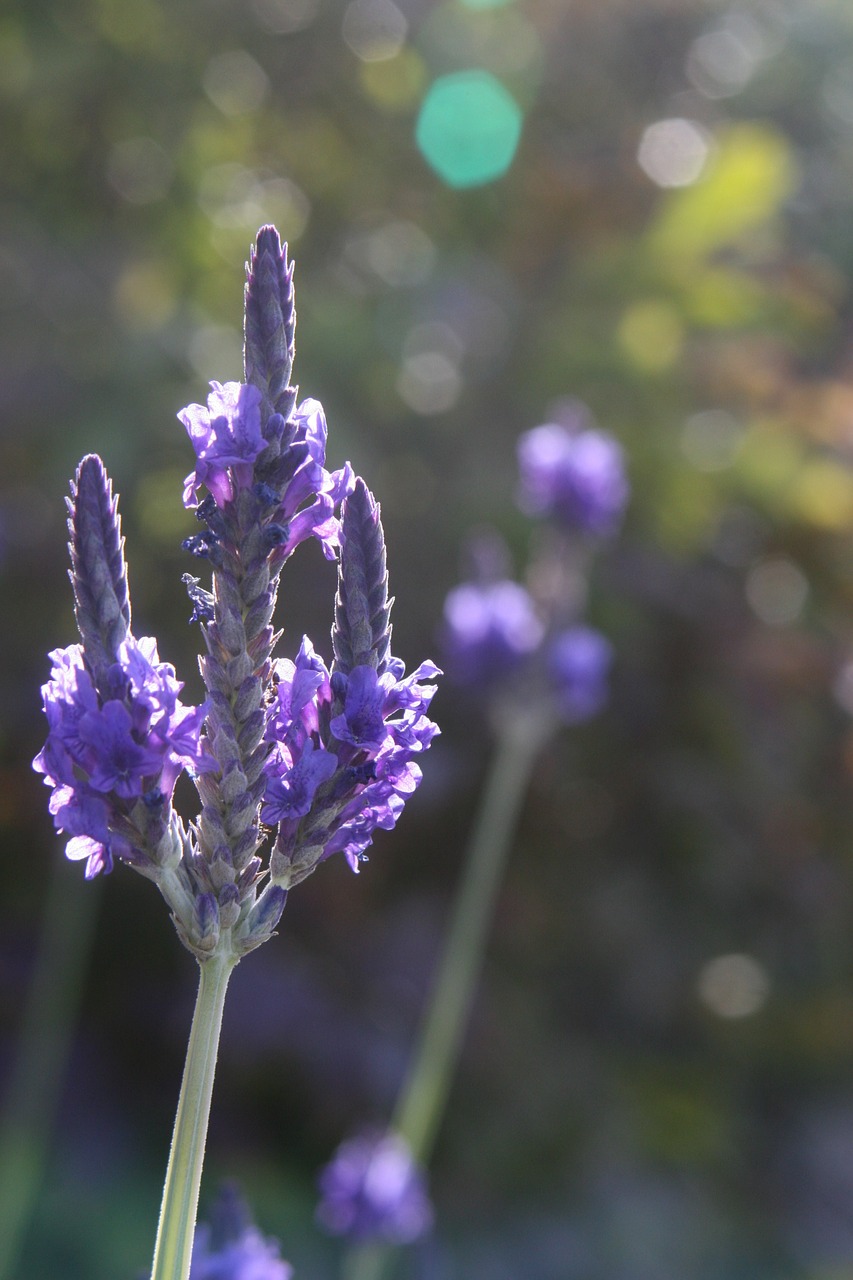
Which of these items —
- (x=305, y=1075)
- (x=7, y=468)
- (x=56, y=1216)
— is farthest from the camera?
(x=7, y=468)

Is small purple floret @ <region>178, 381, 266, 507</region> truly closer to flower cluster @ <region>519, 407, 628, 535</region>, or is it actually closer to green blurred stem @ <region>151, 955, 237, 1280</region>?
green blurred stem @ <region>151, 955, 237, 1280</region>

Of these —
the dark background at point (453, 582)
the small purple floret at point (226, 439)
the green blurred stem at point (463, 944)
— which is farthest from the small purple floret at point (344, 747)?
the dark background at point (453, 582)

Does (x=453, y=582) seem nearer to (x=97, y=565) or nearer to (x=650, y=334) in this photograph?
(x=650, y=334)

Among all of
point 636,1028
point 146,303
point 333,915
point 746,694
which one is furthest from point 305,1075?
point 146,303

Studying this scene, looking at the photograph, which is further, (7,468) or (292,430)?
(7,468)

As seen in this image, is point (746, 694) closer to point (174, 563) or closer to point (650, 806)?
point (650, 806)

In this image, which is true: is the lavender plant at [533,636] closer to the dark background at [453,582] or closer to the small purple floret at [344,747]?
the dark background at [453,582]
